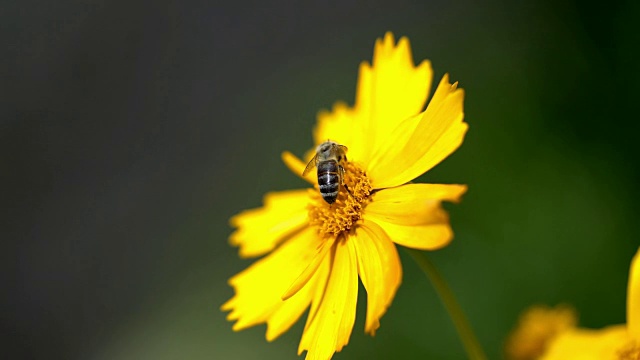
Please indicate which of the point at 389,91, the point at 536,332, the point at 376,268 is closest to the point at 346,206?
the point at 376,268

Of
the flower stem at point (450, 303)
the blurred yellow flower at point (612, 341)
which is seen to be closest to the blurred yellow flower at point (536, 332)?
the blurred yellow flower at point (612, 341)

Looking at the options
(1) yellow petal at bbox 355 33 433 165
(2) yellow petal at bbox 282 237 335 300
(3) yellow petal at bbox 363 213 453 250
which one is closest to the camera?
(3) yellow petal at bbox 363 213 453 250

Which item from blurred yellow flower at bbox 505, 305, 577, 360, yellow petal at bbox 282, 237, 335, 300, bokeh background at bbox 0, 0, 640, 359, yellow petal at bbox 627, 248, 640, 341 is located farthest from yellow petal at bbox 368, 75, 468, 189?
bokeh background at bbox 0, 0, 640, 359

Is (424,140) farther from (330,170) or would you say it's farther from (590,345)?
(590,345)

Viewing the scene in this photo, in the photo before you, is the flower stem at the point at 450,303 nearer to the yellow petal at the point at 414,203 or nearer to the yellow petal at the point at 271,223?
the yellow petal at the point at 414,203

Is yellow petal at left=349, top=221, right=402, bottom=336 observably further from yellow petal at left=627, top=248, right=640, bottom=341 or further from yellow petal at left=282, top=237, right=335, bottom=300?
yellow petal at left=627, top=248, right=640, bottom=341
